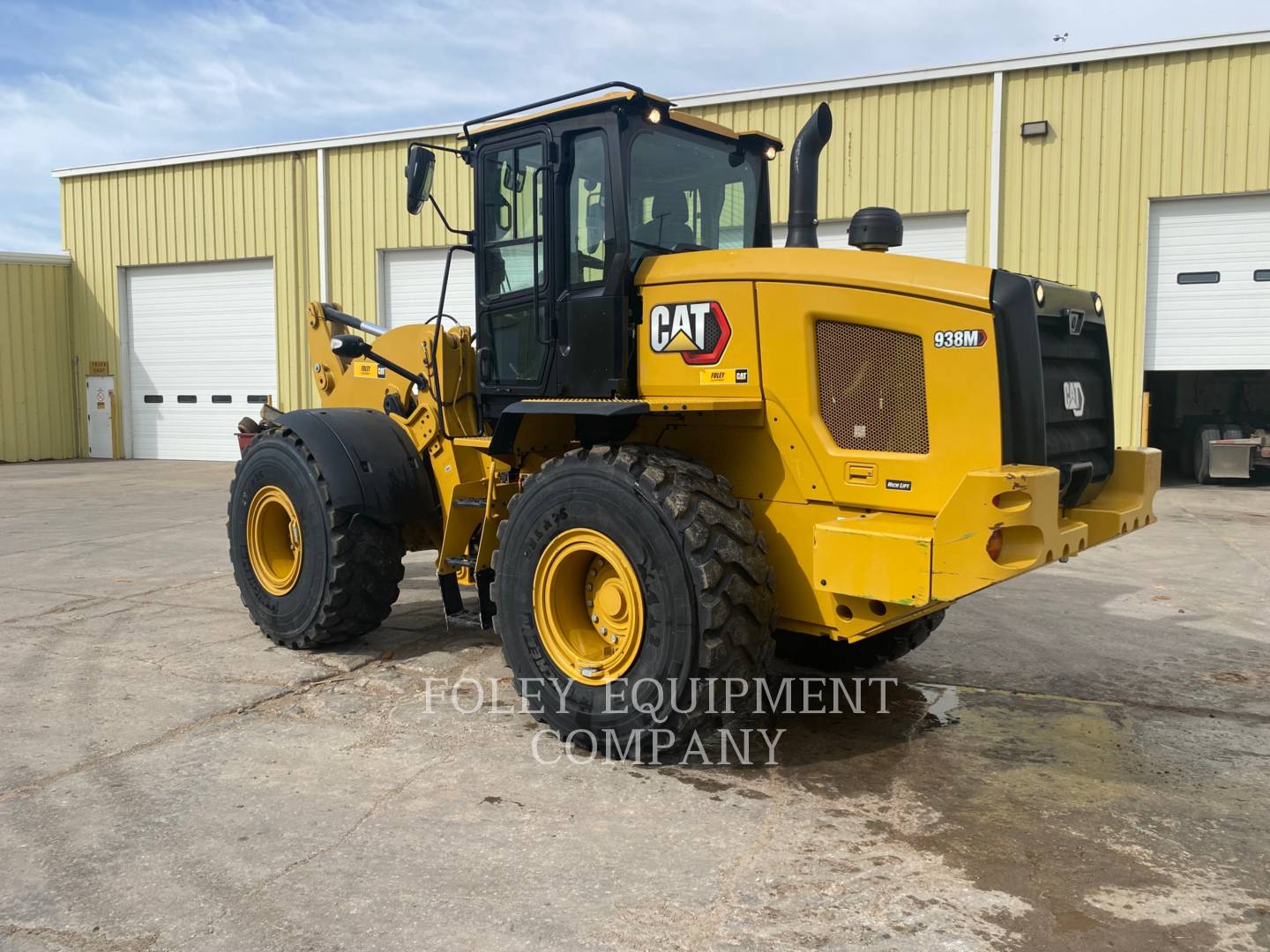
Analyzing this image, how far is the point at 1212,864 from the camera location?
3451 mm

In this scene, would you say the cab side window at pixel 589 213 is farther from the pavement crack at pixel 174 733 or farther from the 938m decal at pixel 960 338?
Answer: the pavement crack at pixel 174 733

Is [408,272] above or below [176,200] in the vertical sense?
below

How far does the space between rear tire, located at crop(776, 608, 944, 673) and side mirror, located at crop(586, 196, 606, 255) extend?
2242mm

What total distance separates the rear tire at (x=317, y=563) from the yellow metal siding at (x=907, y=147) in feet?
37.3

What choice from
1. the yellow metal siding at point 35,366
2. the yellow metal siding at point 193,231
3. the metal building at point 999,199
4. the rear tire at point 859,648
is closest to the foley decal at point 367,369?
the rear tire at point 859,648

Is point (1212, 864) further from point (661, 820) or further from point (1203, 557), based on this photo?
point (1203, 557)

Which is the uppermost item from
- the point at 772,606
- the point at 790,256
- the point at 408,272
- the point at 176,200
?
the point at 176,200

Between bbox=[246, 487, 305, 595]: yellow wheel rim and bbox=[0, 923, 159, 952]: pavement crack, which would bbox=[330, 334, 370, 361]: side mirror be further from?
bbox=[0, 923, 159, 952]: pavement crack

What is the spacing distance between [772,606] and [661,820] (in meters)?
0.94

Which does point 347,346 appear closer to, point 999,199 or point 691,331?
point 691,331

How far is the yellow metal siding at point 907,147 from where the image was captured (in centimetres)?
1585

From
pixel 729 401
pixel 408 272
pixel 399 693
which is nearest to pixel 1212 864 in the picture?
pixel 729 401

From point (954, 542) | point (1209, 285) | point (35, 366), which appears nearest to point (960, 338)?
point (954, 542)

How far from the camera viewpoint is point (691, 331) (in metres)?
4.64
